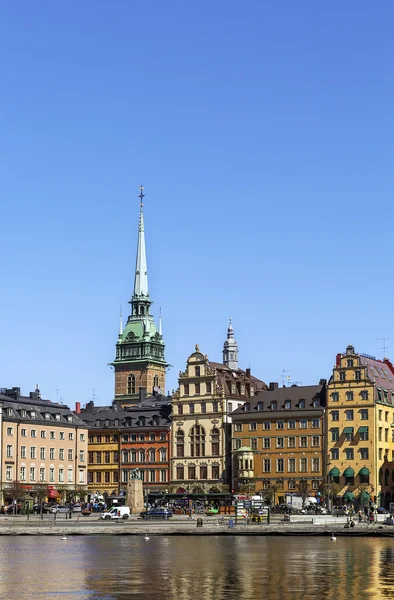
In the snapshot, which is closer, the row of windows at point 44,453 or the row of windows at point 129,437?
the row of windows at point 44,453

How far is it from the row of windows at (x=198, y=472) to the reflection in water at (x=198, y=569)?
2844 inches

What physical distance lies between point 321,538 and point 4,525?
103 feet

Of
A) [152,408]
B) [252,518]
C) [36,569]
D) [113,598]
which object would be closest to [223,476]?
[152,408]

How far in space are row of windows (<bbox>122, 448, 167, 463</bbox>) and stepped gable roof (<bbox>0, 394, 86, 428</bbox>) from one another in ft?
25.8

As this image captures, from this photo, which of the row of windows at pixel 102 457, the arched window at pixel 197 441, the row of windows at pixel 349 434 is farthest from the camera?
the row of windows at pixel 102 457

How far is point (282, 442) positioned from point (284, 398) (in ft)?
19.5

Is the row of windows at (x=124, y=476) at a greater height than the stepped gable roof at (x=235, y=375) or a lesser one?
lesser

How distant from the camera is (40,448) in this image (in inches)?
6427

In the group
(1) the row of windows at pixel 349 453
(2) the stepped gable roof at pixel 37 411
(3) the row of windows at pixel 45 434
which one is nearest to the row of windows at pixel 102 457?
(3) the row of windows at pixel 45 434

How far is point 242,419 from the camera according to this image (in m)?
161

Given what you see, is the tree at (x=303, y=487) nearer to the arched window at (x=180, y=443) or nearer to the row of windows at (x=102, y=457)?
the arched window at (x=180, y=443)

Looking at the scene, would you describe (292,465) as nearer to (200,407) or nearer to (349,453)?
(349,453)

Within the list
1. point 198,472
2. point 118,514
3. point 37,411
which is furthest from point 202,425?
point 118,514

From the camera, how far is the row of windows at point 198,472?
163 meters
